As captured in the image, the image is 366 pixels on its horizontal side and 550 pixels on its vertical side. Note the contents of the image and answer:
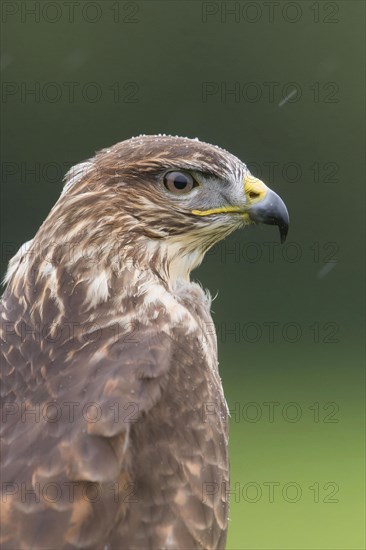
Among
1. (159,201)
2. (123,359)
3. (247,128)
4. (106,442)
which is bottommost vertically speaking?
(106,442)

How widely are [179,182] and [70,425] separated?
45.6 inches

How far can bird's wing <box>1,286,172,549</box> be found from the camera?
134 inches

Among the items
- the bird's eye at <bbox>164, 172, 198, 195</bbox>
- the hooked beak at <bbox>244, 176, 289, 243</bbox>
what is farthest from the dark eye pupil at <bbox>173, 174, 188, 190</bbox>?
the hooked beak at <bbox>244, 176, 289, 243</bbox>

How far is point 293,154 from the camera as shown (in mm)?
11453

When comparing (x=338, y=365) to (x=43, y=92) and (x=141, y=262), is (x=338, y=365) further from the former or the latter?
(x=141, y=262)

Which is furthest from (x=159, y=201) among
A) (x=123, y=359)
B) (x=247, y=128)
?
(x=247, y=128)

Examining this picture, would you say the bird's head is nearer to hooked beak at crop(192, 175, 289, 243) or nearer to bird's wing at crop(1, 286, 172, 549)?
hooked beak at crop(192, 175, 289, 243)

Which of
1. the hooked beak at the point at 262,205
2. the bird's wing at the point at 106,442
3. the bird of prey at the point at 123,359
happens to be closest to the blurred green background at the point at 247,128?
the hooked beak at the point at 262,205

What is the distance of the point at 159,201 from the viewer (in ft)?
14.1

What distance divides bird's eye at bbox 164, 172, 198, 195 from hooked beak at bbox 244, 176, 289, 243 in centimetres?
→ 23

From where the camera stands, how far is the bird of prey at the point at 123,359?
350 cm

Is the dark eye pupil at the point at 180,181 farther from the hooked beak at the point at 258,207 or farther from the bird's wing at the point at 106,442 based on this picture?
the bird's wing at the point at 106,442

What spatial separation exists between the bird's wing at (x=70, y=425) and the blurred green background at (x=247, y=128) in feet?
20.8

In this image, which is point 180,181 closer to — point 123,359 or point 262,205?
point 262,205
